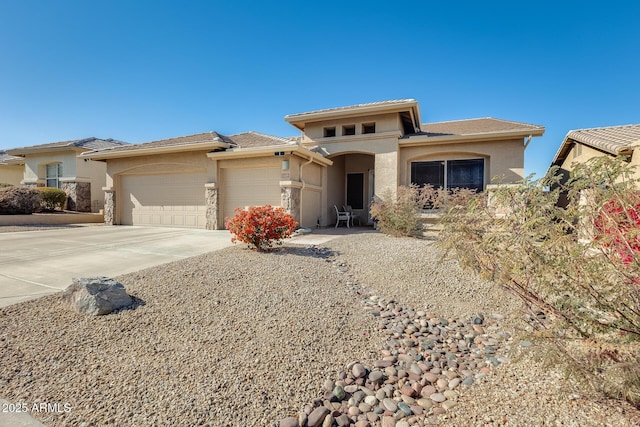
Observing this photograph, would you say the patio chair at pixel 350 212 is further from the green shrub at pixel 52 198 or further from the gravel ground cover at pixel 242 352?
the green shrub at pixel 52 198

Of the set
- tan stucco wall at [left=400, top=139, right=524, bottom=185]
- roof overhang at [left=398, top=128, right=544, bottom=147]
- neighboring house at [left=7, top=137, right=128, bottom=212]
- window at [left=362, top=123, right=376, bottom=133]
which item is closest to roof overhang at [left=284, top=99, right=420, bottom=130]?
window at [left=362, top=123, right=376, bottom=133]

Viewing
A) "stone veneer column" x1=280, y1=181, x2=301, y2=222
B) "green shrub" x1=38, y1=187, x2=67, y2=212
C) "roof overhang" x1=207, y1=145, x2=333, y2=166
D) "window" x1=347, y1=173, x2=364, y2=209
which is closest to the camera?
"roof overhang" x1=207, y1=145, x2=333, y2=166

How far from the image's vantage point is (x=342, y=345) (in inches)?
146

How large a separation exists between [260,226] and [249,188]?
5.24 metres

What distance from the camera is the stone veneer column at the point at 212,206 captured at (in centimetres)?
1195

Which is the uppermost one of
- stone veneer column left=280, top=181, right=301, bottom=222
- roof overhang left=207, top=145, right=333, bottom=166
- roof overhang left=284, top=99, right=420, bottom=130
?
roof overhang left=284, top=99, right=420, bottom=130

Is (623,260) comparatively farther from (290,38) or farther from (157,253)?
(290,38)

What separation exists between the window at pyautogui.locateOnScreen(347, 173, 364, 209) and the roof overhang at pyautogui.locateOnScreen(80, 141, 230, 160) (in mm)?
6740

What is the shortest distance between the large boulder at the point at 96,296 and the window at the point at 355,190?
40.3 ft

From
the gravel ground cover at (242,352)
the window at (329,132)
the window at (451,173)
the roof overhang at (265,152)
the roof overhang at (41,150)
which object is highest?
the window at (329,132)

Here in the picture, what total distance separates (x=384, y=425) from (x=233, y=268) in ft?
13.2

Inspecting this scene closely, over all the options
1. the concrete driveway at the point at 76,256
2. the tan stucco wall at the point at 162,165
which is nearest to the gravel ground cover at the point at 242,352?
the concrete driveway at the point at 76,256

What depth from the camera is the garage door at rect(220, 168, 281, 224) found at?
11203 millimetres

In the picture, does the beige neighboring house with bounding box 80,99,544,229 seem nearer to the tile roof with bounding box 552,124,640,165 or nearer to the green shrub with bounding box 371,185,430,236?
the tile roof with bounding box 552,124,640,165
